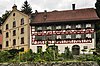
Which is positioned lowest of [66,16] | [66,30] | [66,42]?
[66,42]

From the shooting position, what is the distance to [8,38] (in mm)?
63500

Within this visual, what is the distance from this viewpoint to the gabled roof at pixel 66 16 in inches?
2138

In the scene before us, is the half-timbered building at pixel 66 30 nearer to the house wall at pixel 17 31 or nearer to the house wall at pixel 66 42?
the house wall at pixel 66 42

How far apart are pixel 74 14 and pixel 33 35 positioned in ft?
28.5

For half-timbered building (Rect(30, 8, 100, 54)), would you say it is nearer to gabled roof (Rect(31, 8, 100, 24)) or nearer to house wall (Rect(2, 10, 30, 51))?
gabled roof (Rect(31, 8, 100, 24))

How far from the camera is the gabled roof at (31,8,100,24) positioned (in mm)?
54312

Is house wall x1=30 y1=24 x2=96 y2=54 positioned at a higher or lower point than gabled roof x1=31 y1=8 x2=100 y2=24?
lower

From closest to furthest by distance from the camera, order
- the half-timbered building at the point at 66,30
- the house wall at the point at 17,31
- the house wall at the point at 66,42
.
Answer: the house wall at the point at 66,42 → the half-timbered building at the point at 66,30 → the house wall at the point at 17,31

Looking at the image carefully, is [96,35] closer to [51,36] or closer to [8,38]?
[51,36]

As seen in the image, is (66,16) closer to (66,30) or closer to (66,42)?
(66,30)

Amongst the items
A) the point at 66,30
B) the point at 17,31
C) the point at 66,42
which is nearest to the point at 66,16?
the point at 66,30

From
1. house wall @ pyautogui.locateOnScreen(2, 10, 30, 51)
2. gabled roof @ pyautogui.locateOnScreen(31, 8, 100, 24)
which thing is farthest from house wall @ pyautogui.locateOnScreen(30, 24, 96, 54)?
gabled roof @ pyautogui.locateOnScreen(31, 8, 100, 24)

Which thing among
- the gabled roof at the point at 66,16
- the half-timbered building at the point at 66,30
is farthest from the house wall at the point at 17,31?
the gabled roof at the point at 66,16

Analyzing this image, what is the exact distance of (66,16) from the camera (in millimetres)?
56781
